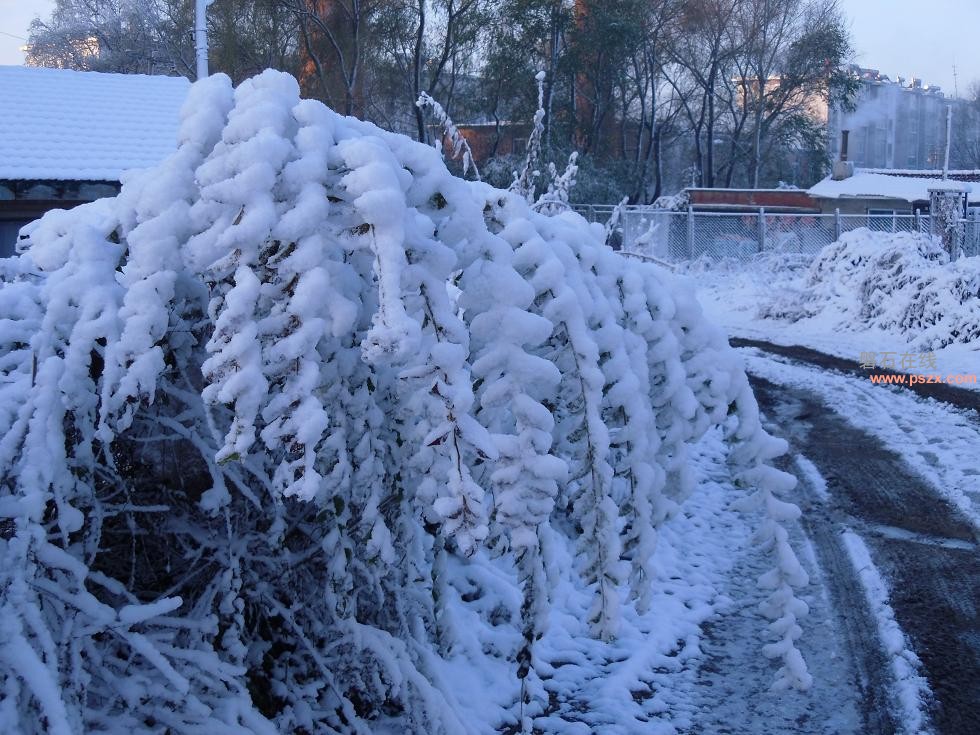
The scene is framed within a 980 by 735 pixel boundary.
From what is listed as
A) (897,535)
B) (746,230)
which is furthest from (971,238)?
(897,535)

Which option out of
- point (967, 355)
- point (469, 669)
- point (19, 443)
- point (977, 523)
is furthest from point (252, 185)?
point (967, 355)

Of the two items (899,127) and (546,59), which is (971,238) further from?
(899,127)

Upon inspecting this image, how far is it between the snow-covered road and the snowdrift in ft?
12.1

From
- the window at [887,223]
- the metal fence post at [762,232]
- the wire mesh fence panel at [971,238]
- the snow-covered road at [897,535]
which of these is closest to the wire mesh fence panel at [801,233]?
the metal fence post at [762,232]

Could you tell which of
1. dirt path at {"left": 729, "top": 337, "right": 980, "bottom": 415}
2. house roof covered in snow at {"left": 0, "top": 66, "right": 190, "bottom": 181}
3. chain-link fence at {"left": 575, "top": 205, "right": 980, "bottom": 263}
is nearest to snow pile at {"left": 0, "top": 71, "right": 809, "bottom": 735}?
dirt path at {"left": 729, "top": 337, "right": 980, "bottom": 415}

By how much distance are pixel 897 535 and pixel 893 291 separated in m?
10.7

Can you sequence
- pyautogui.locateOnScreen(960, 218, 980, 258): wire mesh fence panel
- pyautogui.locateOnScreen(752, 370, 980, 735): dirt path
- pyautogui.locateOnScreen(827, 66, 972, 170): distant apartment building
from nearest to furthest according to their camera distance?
1. pyautogui.locateOnScreen(752, 370, 980, 735): dirt path
2. pyautogui.locateOnScreen(960, 218, 980, 258): wire mesh fence panel
3. pyautogui.locateOnScreen(827, 66, 972, 170): distant apartment building

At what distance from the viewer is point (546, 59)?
39.3 m

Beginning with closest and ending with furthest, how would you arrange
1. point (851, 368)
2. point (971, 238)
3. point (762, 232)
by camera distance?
point (851, 368) → point (971, 238) → point (762, 232)

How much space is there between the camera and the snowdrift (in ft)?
44.7

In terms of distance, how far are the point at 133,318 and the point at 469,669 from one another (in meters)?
2.61

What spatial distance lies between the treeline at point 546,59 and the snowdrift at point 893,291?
1381 cm

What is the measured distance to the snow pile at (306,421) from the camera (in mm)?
1621
